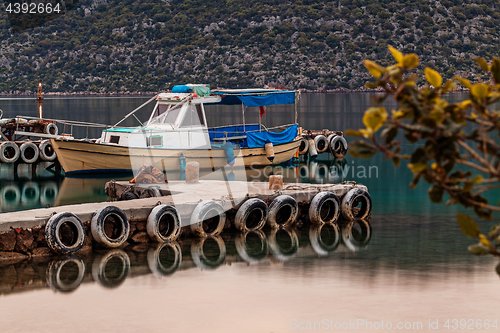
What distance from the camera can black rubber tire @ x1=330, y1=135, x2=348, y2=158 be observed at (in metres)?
37.2

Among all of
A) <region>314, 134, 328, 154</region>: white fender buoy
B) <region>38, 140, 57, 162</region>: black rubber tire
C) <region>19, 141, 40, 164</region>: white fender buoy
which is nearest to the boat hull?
<region>38, 140, 57, 162</region>: black rubber tire

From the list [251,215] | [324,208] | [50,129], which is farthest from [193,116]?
[50,129]

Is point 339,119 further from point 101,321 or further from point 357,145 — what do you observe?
point 357,145

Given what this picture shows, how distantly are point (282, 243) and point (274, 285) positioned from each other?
3.45 metres

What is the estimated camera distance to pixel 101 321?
10945 millimetres

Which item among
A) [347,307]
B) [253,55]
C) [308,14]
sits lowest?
[347,307]

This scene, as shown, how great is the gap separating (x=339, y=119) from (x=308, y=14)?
9602 cm

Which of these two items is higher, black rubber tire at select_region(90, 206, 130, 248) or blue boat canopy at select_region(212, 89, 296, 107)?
blue boat canopy at select_region(212, 89, 296, 107)

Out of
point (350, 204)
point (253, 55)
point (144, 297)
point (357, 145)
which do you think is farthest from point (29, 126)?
point (253, 55)

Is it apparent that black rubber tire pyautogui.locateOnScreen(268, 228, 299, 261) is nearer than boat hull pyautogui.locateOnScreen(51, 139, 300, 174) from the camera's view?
Yes

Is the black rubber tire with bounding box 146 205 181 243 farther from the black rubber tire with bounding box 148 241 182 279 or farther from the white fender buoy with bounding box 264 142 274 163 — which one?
the white fender buoy with bounding box 264 142 274 163

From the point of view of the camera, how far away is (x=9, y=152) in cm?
3241

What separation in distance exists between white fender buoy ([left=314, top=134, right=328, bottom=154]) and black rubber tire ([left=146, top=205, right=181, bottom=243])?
21834mm

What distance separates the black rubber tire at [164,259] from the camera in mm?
13963
